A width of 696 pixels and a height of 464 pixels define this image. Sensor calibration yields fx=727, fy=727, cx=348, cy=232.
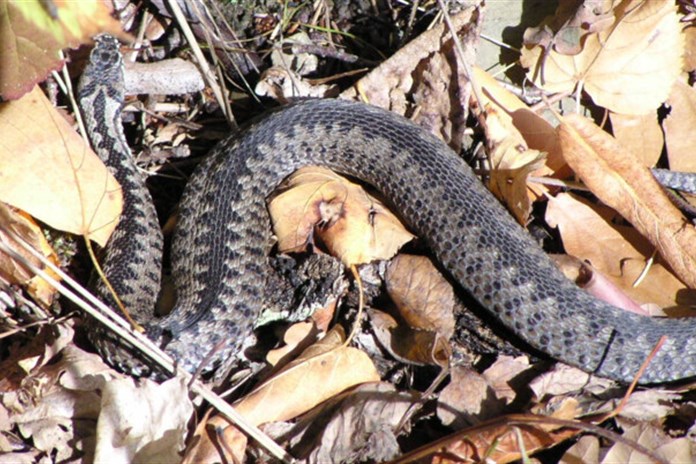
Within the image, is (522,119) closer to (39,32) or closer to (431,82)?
(431,82)

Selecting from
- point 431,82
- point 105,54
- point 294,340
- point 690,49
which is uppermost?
point 105,54

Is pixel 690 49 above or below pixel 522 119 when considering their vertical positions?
below

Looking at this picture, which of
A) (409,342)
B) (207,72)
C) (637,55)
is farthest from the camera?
(207,72)

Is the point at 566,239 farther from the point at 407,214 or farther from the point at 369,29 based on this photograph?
the point at 369,29

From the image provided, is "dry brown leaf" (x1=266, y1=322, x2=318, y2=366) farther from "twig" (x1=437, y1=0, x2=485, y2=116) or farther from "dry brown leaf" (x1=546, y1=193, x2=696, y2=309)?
"twig" (x1=437, y1=0, x2=485, y2=116)

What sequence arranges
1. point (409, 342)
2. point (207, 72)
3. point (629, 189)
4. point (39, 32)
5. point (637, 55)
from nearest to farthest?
point (39, 32) < point (409, 342) < point (629, 189) < point (637, 55) < point (207, 72)

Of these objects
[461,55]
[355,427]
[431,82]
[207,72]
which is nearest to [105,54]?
[207,72]

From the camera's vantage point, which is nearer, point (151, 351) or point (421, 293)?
point (151, 351)
